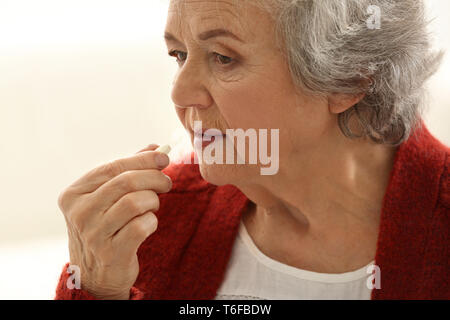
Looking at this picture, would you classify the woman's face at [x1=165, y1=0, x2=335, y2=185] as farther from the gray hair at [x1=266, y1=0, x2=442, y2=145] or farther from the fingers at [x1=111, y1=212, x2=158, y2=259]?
the fingers at [x1=111, y1=212, x2=158, y2=259]

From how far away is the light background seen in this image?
2.23m

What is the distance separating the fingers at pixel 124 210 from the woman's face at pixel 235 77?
161 mm

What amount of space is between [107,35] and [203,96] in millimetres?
1284

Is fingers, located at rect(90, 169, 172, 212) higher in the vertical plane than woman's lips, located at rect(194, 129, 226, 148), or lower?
lower

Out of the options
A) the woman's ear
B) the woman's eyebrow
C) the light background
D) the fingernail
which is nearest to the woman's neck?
the woman's ear

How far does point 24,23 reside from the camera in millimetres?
2338

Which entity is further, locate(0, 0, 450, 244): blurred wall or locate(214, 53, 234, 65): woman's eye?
locate(0, 0, 450, 244): blurred wall

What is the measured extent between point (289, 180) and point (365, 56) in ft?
1.08

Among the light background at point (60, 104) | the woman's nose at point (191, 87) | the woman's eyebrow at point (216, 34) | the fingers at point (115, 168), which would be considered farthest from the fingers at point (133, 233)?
the light background at point (60, 104)

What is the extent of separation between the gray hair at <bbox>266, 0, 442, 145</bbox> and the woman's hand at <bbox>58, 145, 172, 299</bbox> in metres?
0.38

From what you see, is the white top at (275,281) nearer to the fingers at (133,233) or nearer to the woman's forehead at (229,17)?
the fingers at (133,233)

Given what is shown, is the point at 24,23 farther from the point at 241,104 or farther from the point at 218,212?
the point at 241,104

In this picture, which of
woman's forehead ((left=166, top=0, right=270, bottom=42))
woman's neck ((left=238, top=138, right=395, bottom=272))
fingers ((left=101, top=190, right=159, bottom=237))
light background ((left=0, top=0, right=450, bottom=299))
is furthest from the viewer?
light background ((left=0, top=0, right=450, bottom=299))

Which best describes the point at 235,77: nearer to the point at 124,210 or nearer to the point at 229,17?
the point at 229,17
